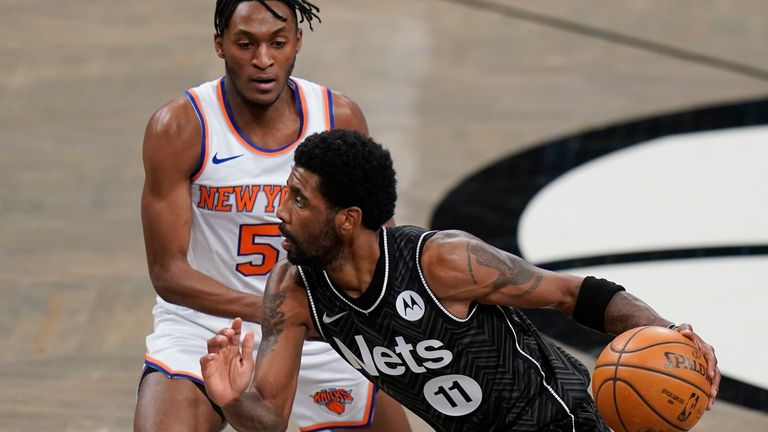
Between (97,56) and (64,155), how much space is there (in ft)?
6.64

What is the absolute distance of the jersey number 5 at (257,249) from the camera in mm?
5195

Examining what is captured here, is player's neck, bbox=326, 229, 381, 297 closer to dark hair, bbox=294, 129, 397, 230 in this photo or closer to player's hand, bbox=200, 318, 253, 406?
dark hair, bbox=294, 129, 397, 230

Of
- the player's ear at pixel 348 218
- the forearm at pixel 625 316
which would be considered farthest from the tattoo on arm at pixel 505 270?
the player's ear at pixel 348 218

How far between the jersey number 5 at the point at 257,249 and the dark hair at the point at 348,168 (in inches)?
35.3

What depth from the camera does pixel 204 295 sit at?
16.7ft

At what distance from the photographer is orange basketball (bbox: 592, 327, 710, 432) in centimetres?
425

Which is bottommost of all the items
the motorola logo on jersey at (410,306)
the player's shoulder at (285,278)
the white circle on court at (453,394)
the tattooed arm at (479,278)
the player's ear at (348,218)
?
the white circle on court at (453,394)

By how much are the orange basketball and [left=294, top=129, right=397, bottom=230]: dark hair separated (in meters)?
0.87

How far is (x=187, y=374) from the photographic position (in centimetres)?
505

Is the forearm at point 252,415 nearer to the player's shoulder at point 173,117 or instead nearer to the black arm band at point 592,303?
the black arm band at point 592,303

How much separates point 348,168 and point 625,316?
990mm

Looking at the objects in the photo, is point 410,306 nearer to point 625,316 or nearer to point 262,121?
point 625,316

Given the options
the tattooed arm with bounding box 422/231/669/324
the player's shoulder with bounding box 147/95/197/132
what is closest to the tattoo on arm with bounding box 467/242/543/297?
the tattooed arm with bounding box 422/231/669/324

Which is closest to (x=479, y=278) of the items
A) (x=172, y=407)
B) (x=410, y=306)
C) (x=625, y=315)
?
(x=410, y=306)
